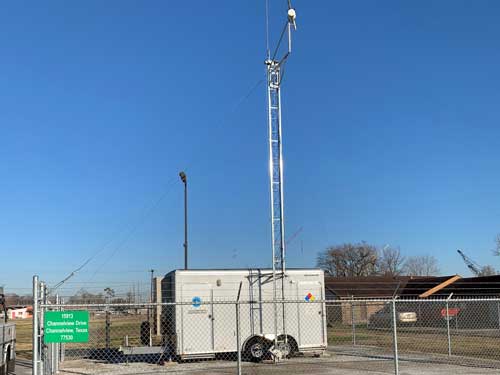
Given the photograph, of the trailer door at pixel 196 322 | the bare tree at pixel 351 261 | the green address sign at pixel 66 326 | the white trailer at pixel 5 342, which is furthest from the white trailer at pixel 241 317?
the bare tree at pixel 351 261

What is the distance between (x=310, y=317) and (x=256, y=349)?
6.52 ft

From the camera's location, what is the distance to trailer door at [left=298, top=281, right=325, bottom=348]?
690 inches

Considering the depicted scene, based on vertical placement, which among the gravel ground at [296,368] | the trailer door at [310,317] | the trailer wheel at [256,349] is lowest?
the gravel ground at [296,368]

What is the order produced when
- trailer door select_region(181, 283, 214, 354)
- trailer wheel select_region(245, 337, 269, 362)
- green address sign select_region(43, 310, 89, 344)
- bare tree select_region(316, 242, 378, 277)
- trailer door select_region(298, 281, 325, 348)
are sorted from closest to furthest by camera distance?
green address sign select_region(43, 310, 89, 344) < trailer door select_region(181, 283, 214, 354) < trailer wheel select_region(245, 337, 269, 362) < trailer door select_region(298, 281, 325, 348) < bare tree select_region(316, 242, 378, 277)

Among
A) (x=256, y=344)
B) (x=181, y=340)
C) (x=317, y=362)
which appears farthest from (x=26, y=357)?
(x=317, y=362)

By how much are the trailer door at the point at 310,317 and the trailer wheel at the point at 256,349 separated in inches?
43.9

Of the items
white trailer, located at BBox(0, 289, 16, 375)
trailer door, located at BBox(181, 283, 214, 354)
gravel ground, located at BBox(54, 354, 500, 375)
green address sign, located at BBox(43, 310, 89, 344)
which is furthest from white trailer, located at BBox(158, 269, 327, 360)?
green address sign, located at BBox(43, 310, 89, 344)

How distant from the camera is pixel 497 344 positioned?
24.0m

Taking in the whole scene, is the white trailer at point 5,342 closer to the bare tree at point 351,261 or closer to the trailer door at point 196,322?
the trailer door at point 196,322

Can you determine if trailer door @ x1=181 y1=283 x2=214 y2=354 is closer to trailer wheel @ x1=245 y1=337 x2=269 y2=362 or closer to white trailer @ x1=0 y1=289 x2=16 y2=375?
trailer wheel @ x1=245 y1=337 x2=269 y2=362

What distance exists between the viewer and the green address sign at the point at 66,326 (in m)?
9.62

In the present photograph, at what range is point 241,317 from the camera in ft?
56.2

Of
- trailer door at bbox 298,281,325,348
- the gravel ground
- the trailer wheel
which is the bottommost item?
the gravel ground

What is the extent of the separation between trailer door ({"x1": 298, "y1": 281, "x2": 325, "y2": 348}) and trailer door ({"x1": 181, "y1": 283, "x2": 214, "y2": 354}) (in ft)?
9.07
